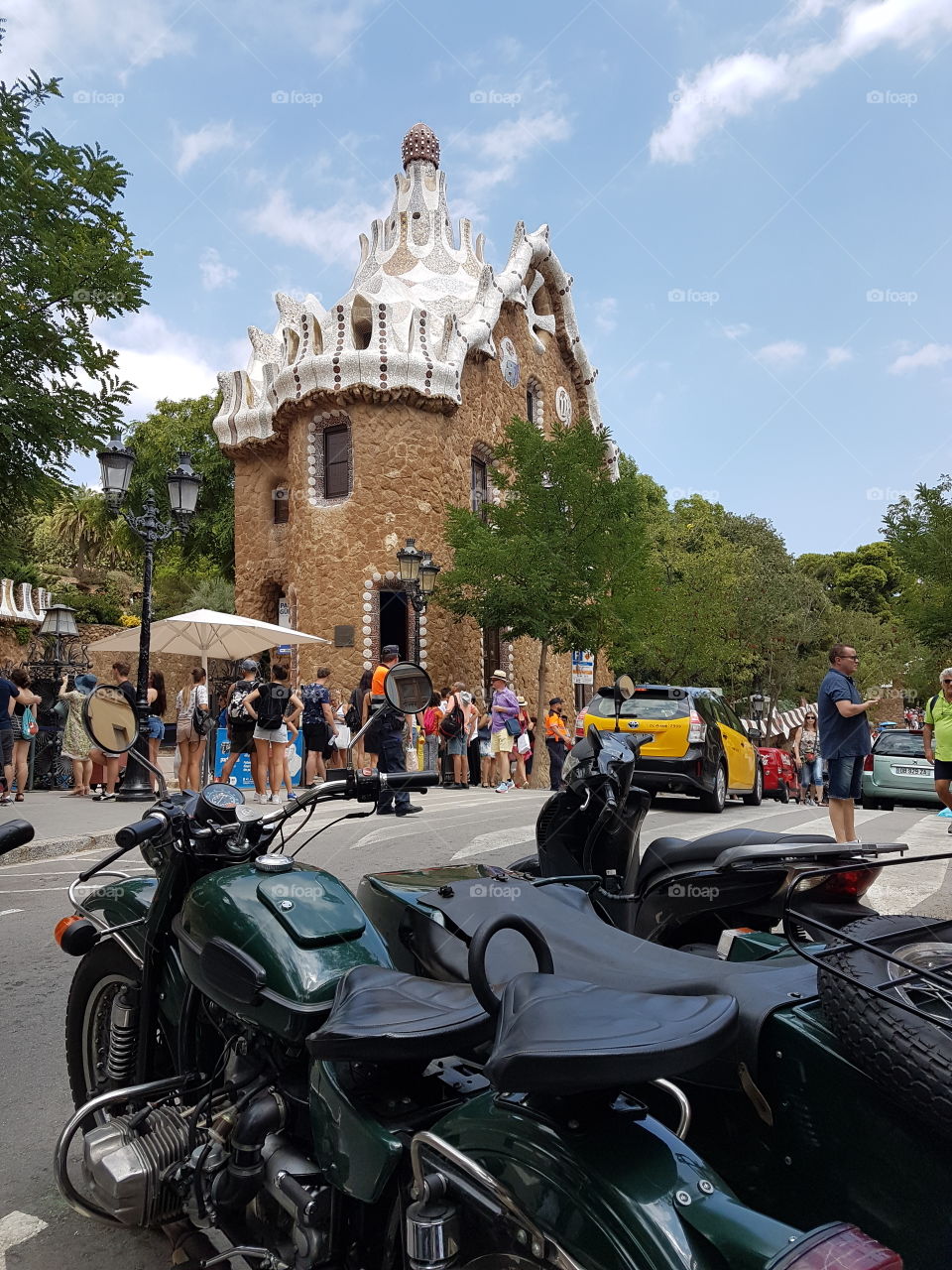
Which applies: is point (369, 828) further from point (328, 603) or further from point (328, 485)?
point (328, 485)

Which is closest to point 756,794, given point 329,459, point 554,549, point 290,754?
point 290,754

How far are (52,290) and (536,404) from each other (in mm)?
21554

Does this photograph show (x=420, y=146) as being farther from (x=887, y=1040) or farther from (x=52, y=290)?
(x=887, y=1040)

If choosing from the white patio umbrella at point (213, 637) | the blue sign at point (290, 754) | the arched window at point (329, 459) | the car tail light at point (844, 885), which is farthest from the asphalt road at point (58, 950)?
the arched window at point (329, 459)

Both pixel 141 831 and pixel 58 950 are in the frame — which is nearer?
pixel 141 831

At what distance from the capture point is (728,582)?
118 feet

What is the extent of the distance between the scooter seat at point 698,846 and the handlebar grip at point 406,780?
2.65ft

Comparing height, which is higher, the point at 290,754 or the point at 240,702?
the point at 240,702

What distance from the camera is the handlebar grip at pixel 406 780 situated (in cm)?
262

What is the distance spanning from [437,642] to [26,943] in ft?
62.1

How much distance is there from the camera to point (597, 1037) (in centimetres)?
135

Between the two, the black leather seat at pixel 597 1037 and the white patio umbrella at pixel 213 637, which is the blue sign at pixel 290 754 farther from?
the black leather seat at pixel 597 1037

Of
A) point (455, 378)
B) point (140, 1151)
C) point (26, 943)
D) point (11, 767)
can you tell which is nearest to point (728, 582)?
point (455, 378)

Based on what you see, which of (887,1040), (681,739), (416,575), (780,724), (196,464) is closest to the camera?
(887,1040)
